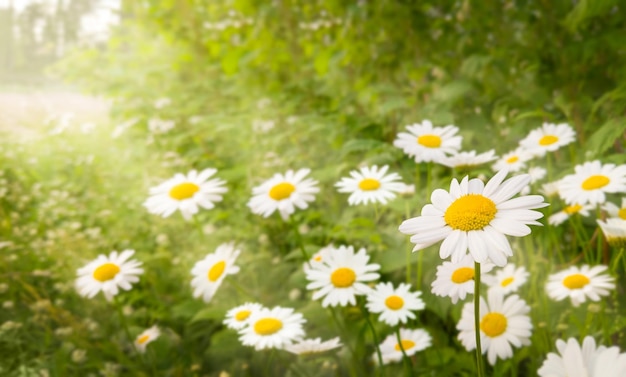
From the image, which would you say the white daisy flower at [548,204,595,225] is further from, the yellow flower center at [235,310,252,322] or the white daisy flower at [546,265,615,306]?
the yellow flower center at [235,310,252,322]

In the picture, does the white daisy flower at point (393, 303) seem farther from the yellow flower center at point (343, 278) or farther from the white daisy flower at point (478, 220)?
the white daisy flower at point (478, 220)

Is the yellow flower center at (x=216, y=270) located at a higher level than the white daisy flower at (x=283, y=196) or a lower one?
lower

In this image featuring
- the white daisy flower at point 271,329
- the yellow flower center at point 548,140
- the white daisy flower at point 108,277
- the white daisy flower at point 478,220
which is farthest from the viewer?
the yellow flower center at point 548,140

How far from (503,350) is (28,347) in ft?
4.22

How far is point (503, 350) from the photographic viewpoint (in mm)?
1018

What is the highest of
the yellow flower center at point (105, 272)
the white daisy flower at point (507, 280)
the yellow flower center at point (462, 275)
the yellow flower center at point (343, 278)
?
the yellow flower center at point (105, 272)

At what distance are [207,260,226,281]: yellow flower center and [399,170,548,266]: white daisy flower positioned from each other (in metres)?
0.63

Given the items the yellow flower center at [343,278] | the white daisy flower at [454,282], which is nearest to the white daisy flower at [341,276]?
the yellow flower center at [343,278]

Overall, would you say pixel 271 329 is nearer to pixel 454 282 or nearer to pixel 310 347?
pixel 310 347

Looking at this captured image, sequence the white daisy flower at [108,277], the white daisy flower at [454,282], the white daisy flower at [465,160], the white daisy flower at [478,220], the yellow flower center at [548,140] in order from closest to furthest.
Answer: the white daisy flower at [478,220] < the white daisy flower at [454,282] < the white daisy flower at [465,160] < the white daisy flower at [108,277] < the yellow flower center at [548,140]

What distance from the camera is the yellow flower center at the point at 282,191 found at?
1.27 meters

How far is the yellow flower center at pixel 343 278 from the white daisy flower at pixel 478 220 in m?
0.38

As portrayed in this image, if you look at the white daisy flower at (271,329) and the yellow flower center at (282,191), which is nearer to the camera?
the white daisy flower at (271,329)

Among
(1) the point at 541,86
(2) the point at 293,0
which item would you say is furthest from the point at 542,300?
(2) the point at 293,0
